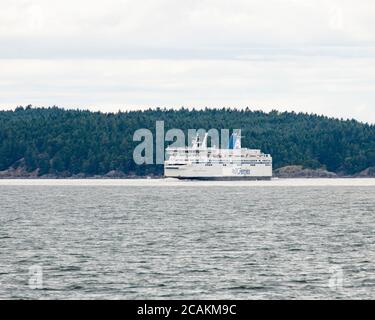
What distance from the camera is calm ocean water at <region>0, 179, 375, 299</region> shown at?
38875 millimetres

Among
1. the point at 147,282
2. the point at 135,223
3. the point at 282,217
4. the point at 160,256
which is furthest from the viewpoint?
the point at 282,217

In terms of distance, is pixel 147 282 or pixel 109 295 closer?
pixel 109 295

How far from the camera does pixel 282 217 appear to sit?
87.8m

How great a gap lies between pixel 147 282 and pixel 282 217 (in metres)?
47.6

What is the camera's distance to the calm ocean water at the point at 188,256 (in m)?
38.9

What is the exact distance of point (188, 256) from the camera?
52.1m

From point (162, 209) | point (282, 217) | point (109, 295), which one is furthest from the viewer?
point (162, 209)
